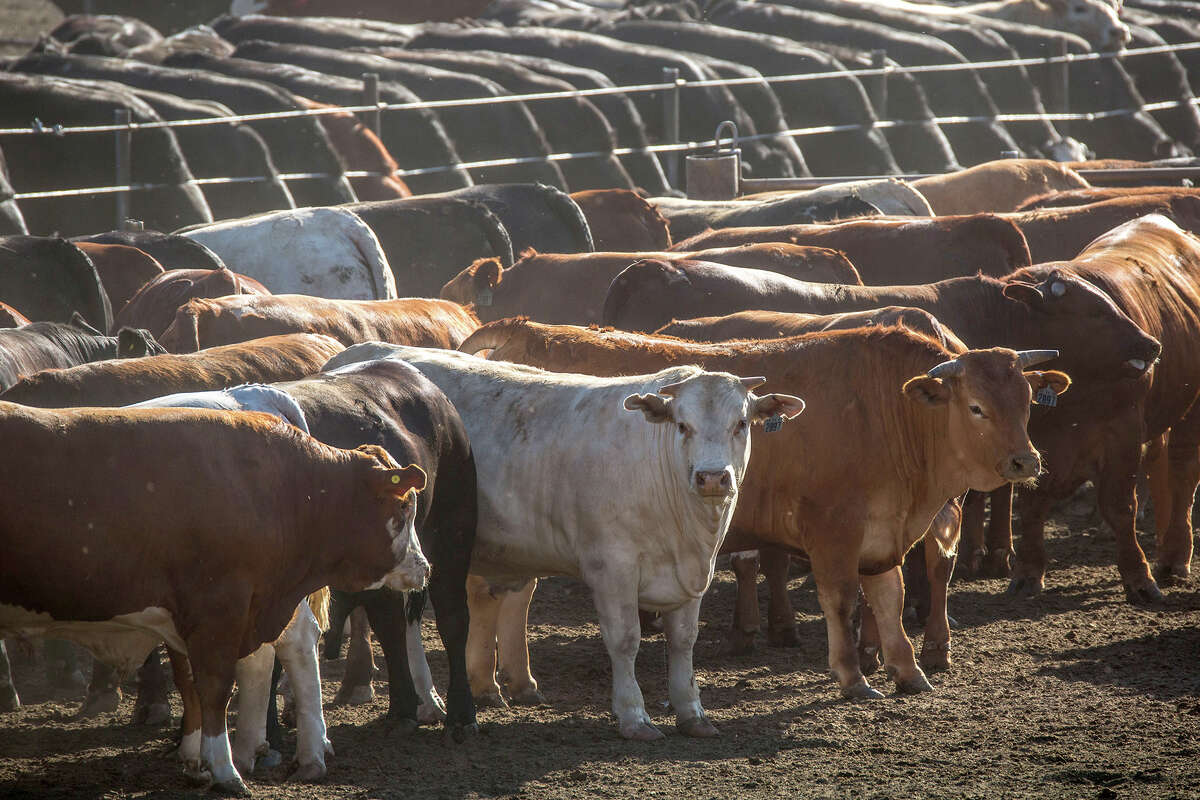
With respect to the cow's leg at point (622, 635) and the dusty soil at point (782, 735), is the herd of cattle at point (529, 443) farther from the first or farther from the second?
the dusty soil at point (782, 735)

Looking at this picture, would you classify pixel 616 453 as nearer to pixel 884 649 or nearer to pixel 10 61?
pixel 884 649

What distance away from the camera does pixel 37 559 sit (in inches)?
177

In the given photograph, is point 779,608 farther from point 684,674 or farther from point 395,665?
point 395,665

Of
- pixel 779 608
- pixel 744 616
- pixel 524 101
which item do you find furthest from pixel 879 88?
pixel 744 616

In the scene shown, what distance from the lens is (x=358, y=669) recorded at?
21.1ft

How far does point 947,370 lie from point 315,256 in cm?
550

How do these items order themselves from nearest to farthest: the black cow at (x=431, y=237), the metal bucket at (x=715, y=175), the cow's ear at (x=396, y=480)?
the cow's ear at (x=396, y=480) → the black cow at (x=431, y=237) → the metal bucket at (x=715, y=175)

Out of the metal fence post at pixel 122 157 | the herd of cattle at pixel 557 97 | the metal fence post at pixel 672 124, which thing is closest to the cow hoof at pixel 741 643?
the herd of cattle at pixel 557 97

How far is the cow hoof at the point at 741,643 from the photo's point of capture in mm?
7316

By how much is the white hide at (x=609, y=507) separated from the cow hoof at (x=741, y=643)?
3.95 ft

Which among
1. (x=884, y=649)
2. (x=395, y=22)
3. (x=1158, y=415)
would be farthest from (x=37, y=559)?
(x=395, y=22)

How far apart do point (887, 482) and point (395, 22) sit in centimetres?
2466

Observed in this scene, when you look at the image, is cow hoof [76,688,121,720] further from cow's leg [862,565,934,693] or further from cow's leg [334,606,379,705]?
cow's leg [862,565,934,693]

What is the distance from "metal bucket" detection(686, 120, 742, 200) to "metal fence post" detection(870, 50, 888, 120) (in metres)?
4.74
